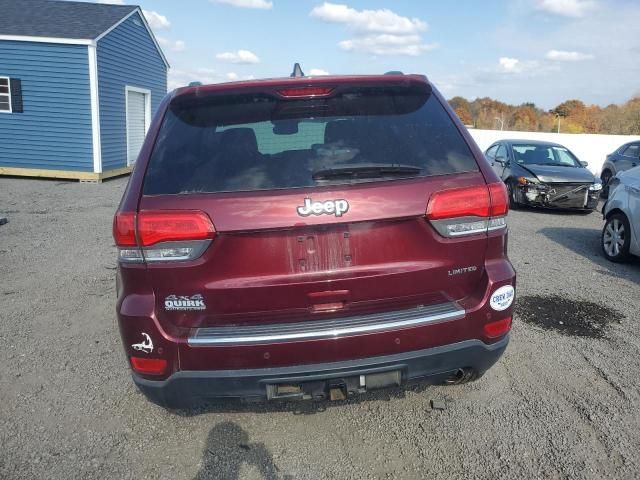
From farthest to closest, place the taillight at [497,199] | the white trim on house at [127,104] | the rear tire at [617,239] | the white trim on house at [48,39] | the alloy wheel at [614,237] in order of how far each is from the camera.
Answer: the white trim on house at [127,104], the white trim on house at [48,39], the alloy wheel at [614,237], the rear tire at [617,239], the taillight at [497,199]

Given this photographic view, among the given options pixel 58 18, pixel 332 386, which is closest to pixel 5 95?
pixel 58 18

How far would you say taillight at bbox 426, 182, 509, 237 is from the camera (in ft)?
7.50

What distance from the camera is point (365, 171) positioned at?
2.27 metres

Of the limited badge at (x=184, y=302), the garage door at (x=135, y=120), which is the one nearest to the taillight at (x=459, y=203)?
the limited badge at (x=184, y=302)

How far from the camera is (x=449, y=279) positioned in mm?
2375

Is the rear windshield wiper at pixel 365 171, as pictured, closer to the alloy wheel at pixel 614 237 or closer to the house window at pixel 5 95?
the alloy wheel at pixel 614 237

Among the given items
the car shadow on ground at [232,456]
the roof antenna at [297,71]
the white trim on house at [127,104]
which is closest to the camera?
the car shadow on ground at [232,456]

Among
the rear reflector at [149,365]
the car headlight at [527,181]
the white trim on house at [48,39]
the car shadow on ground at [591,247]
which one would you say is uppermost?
the white trim on house at [48,39]

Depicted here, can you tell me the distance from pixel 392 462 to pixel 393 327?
808 millimetres

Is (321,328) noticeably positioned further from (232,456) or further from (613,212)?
(613,212)

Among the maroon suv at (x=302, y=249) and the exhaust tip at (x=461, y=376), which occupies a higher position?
the maroon suv at (x=302, y=249)

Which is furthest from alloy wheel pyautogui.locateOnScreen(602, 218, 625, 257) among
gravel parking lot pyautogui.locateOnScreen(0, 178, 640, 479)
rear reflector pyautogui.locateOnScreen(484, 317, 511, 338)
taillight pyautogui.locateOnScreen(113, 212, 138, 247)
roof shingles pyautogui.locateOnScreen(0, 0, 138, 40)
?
roof shingles pyautogui.locateOnScreen(0, 0, 138, 40)

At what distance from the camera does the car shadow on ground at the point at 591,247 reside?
237 inches

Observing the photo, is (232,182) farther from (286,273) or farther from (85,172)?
(85,172)
